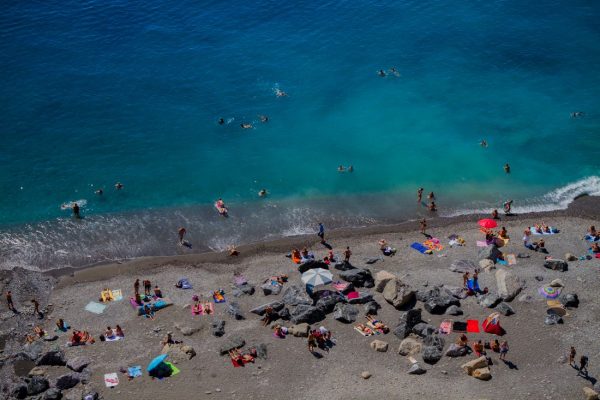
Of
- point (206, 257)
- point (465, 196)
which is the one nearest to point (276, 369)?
point (206, 257)

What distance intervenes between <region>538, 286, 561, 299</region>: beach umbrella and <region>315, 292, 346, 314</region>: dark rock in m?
14.9

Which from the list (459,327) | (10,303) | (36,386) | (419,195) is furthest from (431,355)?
(10,303)

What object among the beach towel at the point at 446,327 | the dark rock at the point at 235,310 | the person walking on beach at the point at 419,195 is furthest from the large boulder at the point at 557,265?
the dark rock at the point at 235,310

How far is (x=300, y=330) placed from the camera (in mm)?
41312

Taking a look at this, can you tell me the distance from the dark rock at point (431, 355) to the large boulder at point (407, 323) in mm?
2133

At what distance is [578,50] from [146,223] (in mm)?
60479

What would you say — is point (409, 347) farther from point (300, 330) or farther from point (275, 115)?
point (275, 115)

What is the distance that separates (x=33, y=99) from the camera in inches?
2739

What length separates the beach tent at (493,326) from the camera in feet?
134

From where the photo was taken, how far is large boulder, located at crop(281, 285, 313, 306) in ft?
145

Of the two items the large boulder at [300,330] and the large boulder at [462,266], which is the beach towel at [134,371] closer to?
the large boulder at [300,330]

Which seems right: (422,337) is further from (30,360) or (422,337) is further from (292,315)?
(30,360)

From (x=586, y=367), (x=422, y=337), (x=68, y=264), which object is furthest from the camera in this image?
(x=68, y=264)

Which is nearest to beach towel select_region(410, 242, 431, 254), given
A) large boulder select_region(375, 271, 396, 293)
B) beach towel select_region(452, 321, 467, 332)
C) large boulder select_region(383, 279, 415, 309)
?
large boulder select_region(375, 271, 396, 293)
